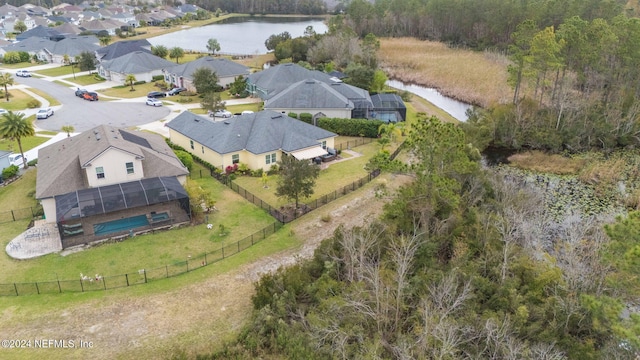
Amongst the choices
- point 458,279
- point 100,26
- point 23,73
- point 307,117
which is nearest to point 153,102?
point 307,117

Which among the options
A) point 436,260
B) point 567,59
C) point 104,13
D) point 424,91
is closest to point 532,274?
point 436,260

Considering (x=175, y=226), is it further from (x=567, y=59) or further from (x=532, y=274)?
(x=567, y=59)

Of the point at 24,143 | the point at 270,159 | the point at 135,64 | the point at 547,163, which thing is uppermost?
the point at 135,64

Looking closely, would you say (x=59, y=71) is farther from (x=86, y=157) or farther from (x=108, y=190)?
(x=108, y=190)

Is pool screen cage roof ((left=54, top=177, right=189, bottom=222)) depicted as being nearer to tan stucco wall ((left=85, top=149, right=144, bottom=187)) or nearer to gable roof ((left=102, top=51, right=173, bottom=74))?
tan stucco wall ((left=85, top=149, right=144, bottom=187))

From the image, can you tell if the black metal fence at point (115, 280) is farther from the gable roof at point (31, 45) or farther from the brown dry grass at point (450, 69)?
the gable roof at point (31, 45)

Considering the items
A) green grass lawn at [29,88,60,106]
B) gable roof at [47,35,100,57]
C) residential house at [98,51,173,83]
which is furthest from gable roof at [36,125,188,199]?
gable roof at [47,35,100,57]

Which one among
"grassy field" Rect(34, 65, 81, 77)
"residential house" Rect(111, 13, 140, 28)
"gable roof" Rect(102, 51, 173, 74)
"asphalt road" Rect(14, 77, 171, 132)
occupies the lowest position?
"asphalt road" Rect(14, 77, 171, 132)
